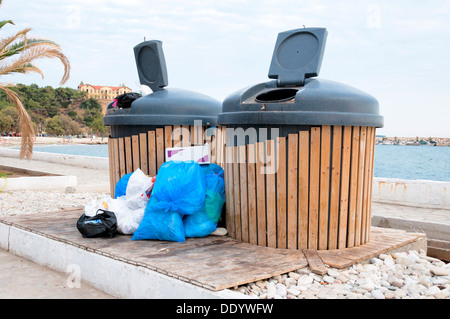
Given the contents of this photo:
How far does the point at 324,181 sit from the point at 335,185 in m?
0.11

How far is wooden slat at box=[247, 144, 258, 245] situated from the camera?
359 cm

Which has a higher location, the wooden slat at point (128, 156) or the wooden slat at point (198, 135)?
the wooden slat at point (198, 135)

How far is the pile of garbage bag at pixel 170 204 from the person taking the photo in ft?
12.1

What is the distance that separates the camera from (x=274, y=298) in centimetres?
265

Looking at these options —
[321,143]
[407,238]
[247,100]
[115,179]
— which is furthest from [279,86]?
[115,179]

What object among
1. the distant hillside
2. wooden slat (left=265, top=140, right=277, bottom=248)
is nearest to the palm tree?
wooden slat (left=265, top=140, right=277, bottom=248)

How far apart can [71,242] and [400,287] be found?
2.60m

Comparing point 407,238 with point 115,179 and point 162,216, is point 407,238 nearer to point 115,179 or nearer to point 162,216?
point 162,216

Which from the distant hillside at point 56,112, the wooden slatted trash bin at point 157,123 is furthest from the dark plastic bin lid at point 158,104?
the distant hillside at point 56,112

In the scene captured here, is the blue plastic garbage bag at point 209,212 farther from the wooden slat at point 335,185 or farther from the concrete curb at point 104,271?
the wooden slat at point 335,185

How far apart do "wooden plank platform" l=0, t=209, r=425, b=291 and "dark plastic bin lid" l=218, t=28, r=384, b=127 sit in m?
1.03

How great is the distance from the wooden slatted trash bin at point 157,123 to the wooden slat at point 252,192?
1.14m

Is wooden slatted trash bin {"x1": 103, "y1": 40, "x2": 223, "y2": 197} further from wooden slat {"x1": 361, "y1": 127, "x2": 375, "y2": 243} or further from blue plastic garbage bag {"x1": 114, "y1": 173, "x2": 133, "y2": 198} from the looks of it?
wooden slat {"x1": 361, "y1": 127, "x2": 375, "y2": 243}

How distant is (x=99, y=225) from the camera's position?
3797 mm
